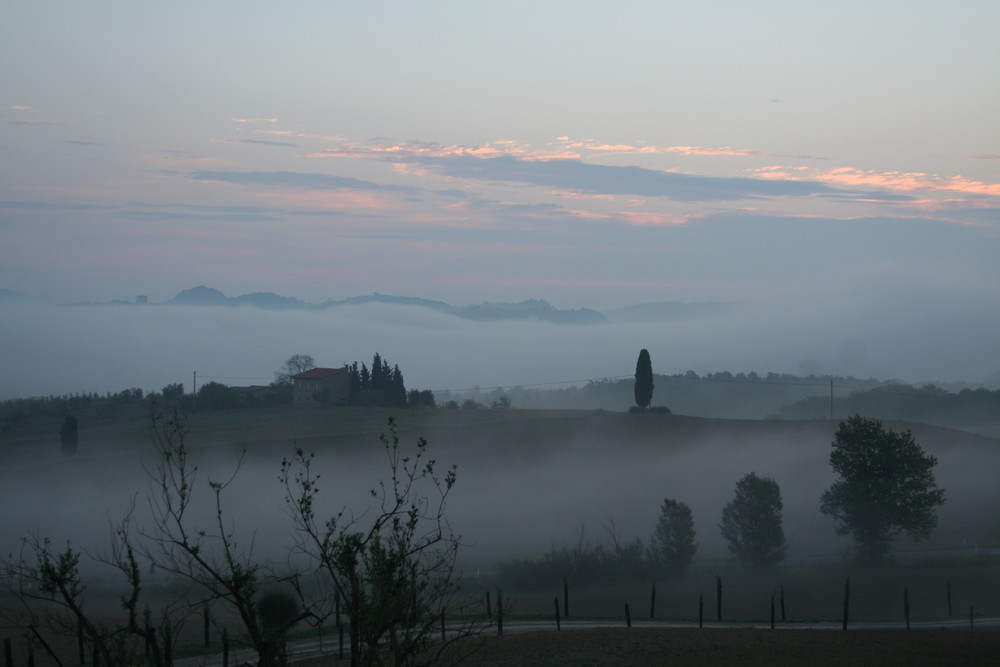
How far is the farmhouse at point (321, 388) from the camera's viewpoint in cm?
9756

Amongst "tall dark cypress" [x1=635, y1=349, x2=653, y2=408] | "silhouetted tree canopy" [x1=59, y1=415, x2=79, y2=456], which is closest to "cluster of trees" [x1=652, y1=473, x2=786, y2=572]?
"tall dark cypress" [x1=635, y1=349, x2=653, y2=408]

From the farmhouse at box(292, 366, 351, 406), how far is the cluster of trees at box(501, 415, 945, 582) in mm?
53223

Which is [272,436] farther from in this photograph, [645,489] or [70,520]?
[645,489]

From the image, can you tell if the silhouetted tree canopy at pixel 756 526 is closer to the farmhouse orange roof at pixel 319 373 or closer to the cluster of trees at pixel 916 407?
the farmhouse orange roof at pixel 319 373

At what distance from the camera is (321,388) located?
98.4 m

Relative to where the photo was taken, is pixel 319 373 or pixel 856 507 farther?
pixel 319 373

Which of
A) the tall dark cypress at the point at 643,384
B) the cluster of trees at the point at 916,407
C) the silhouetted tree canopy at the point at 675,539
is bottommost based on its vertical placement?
the silhouetted tree canopy at the point at 675,539

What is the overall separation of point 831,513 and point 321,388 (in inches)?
2456

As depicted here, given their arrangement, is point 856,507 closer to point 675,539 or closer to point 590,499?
point 675,539

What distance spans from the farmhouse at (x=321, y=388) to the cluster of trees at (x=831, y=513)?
175 feet

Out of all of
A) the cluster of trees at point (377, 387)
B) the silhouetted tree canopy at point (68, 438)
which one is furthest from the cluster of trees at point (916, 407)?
the silhouetted tree canopy at point (68, 438)

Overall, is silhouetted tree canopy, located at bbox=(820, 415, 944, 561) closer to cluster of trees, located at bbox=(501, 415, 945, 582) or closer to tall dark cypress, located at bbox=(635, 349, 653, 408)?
cluster of trees, located at bbox=(501, 415, 945, 582)

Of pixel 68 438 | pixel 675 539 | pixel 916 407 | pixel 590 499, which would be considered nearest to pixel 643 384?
pixel 590 499

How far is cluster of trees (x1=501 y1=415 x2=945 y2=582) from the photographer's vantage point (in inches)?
1817
